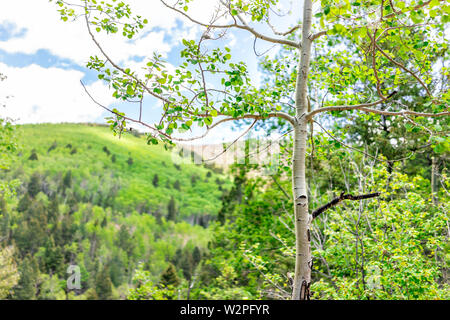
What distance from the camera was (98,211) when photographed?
78188 mm

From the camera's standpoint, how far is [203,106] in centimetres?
227

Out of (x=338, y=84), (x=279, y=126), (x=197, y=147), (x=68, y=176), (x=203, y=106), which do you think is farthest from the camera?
(x=68, y=176)

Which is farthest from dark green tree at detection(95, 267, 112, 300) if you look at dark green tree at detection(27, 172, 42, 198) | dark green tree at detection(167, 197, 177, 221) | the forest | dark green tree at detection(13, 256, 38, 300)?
dark green tree at detection(27, 172, 42, 198)

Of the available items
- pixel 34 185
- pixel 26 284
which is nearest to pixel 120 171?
pixel 34 185

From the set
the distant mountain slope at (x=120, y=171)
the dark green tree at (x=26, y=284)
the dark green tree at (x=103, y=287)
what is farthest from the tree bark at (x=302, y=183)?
the distant mountain slope at (x=120, y=171)

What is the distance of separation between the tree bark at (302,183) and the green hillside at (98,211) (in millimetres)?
34494

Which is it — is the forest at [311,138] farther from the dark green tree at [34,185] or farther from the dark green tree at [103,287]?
the dark green tree at [34,185]

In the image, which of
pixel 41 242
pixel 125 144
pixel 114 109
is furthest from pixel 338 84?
pixel 125 144

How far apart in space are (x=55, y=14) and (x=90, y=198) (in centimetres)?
9166

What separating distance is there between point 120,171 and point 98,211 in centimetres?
2509

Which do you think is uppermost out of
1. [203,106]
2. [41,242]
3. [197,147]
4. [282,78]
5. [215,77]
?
[282,78]

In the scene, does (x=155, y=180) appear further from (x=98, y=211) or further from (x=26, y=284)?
(x=26, y=284)

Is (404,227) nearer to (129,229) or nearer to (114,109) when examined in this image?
(114,109)

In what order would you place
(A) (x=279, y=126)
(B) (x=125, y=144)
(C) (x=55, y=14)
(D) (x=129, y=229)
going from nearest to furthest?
1. (C) (x=55, y=14)
2. (A) (x=279, y=126)
3. (D) (x=129, y=229)
4. (B) (x=125, y=144)
